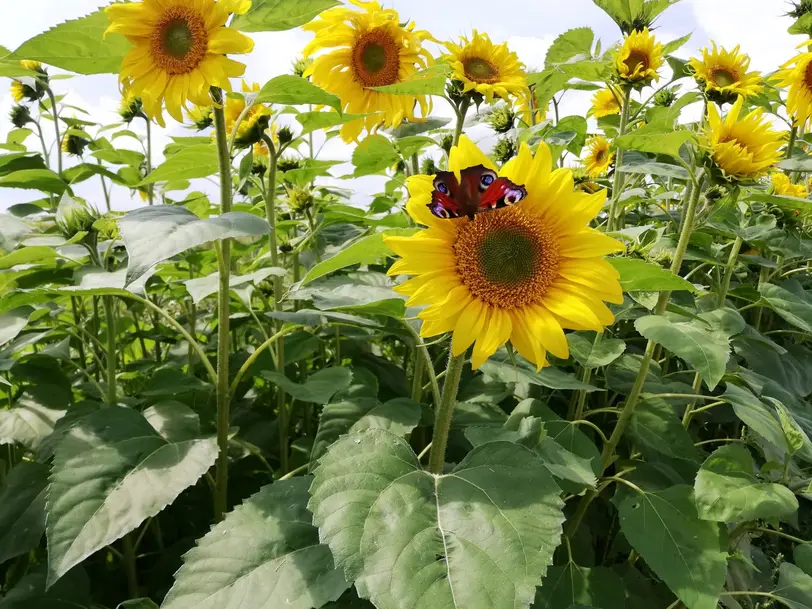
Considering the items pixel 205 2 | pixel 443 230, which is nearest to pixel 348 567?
pixel 443 230

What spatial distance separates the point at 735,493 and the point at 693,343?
0.29 meters

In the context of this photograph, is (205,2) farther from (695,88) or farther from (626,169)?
(695,88)

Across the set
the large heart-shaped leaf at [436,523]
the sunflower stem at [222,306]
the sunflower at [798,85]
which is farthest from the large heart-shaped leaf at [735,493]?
the sunflower at [798,85]

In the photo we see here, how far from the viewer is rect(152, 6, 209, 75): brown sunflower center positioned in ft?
4.01

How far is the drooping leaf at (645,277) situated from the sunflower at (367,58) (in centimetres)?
91

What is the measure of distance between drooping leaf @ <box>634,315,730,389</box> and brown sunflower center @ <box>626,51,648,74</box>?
39.7 inches

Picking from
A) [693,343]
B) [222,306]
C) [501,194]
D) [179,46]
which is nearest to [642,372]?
[693,343]

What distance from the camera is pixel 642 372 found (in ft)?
4.70

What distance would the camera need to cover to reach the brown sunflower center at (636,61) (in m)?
1.99

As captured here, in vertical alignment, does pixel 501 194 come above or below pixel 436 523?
above

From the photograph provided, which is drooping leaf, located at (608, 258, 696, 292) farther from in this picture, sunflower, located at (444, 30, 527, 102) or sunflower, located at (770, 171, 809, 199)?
sunflower, located at (770, 171, 809, 199)

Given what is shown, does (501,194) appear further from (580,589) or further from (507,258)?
(580,589)

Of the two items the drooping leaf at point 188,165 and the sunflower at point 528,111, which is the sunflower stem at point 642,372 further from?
the drooping leaf at point 188,165

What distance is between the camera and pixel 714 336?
51.1 inches
